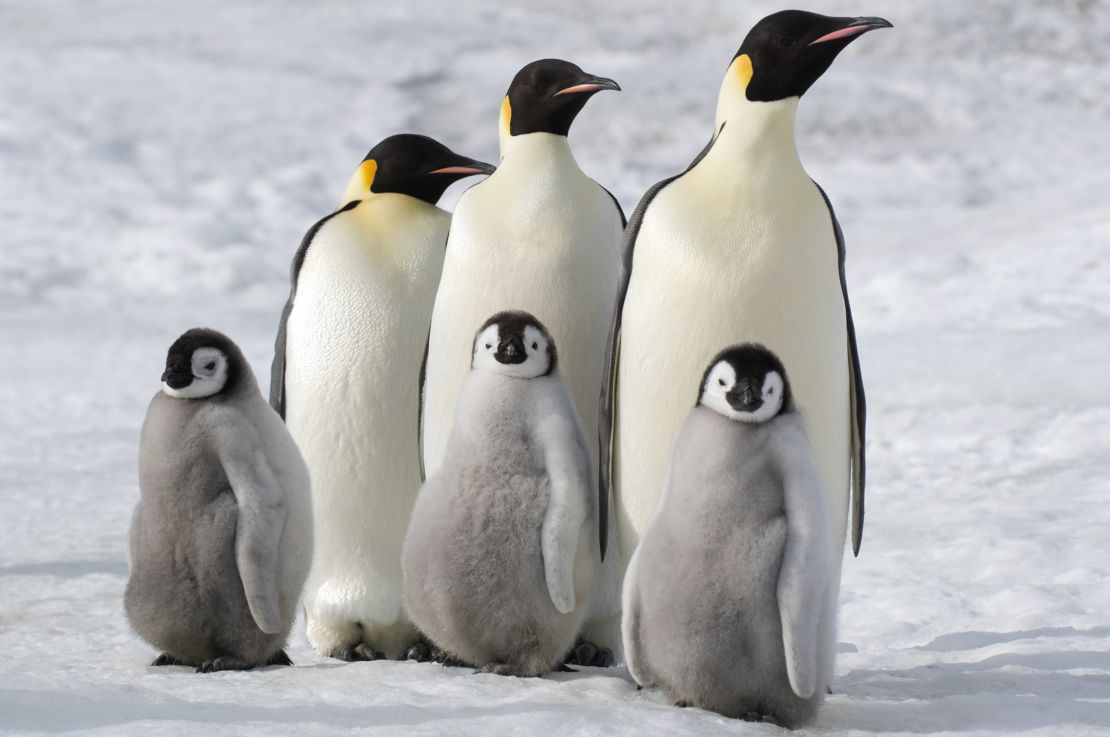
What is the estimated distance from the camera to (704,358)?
331cm

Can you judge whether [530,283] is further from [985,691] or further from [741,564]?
[985,691]

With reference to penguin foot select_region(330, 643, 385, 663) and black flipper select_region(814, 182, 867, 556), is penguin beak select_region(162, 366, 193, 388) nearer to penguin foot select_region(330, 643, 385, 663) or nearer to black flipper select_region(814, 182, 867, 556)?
penguin foot select_region(330, 643, 385, 663)

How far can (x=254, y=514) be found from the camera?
10.2 feet

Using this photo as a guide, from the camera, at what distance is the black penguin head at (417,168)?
4191 millimetres

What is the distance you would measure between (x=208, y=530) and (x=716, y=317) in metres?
1.13

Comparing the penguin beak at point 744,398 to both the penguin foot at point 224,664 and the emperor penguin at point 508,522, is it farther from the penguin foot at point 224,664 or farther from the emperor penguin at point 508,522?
the penguin foot at point 224,664

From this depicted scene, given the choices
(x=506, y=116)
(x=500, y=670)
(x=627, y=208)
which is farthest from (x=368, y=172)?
(x=627, y=208)

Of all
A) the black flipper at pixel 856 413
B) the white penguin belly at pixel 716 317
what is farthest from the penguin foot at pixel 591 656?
the black flipper at pixel 856 413

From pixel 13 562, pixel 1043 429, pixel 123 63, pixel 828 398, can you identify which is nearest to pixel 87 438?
pixel 13 562

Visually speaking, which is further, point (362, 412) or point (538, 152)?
point (362, 412)

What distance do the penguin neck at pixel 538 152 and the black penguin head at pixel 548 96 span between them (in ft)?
0.09

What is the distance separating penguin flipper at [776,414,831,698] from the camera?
8.55ft

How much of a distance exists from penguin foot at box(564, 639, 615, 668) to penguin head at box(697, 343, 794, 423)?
3.07 ft

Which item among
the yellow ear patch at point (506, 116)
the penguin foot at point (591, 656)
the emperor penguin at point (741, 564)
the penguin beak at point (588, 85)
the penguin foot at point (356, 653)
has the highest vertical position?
the penguin beak at point (588, 85)
